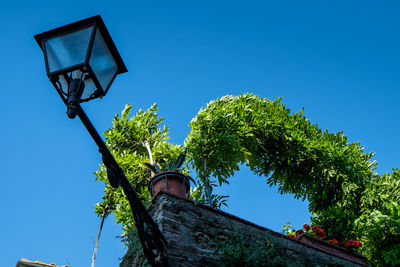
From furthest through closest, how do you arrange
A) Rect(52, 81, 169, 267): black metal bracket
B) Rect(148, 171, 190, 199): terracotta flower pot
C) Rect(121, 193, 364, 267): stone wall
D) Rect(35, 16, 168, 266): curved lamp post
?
Rect(148, 171, 190, 199): terracotta flower pot < Rect(121, 193, 364, 267): stone wall < Rect(52, 81, 169, 267): black metal bracket < Rect(35, 16, 168, 266): curved lamp post

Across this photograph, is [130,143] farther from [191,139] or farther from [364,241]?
[364,241]

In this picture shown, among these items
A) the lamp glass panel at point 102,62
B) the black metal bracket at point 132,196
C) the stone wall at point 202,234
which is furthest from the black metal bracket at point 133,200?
the stone wall at point 202,234

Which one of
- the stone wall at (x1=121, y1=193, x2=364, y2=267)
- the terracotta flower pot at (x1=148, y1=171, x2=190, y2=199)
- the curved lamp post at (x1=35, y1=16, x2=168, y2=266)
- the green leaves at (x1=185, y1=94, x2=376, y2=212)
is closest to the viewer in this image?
the curved lamp post at (x1=35, y1=16, x2=168, y2=266)

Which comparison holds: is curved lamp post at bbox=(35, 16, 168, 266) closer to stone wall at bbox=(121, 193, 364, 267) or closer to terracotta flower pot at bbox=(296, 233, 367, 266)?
stone wall at bbox=(121, 193, 364, 267)

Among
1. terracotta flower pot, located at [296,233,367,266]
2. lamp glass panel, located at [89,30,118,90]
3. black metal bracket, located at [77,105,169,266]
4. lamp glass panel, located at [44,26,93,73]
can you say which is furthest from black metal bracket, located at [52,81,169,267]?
terracotta flower pot, located at [296,233,367,266]

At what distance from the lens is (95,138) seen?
115 inches

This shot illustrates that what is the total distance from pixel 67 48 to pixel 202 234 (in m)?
3.35

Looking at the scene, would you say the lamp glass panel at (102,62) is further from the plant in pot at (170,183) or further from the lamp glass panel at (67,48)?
the plant in pot at (170,183)

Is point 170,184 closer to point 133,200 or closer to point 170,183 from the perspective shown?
point 170,183

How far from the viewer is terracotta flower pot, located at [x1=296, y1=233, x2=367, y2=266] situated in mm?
6504

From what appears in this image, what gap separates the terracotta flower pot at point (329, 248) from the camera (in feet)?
21.3

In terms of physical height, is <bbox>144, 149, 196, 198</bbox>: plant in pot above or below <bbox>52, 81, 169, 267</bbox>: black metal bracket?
above

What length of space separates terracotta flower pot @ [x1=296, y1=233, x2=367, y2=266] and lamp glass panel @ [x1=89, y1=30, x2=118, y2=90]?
464 centimetres

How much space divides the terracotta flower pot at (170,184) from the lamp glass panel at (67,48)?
3291 millimetres
